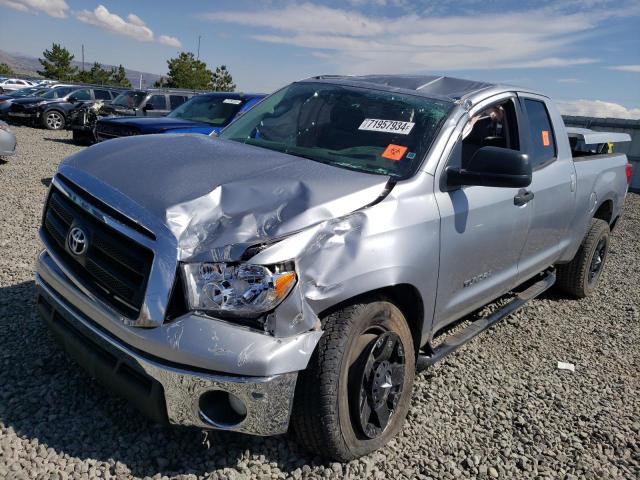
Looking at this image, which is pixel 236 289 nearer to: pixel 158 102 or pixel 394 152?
pixel 394 152

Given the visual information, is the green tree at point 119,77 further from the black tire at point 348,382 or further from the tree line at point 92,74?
the black tire at point 348,382

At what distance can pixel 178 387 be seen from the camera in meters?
2.11

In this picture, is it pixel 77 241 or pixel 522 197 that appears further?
pixel 522 197

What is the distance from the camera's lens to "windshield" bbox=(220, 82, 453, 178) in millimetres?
2941

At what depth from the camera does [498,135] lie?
143 inches

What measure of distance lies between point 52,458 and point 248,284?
4.09 ft

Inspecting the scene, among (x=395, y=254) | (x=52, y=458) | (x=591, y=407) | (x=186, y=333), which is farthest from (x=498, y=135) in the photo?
(x=52, y=458)

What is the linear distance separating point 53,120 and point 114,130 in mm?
11245

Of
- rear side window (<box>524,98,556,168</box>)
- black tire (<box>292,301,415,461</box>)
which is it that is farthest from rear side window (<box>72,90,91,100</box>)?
black tire (<box>292,301,415,461</box>)

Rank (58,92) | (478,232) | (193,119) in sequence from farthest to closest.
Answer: (58,92)
(193,119)
(478,232)

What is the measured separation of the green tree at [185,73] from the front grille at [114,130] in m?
39.9

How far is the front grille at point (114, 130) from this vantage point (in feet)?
29.3

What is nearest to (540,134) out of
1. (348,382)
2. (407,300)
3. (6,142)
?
(407,300)

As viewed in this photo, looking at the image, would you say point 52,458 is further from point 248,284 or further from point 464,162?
point 464,162
